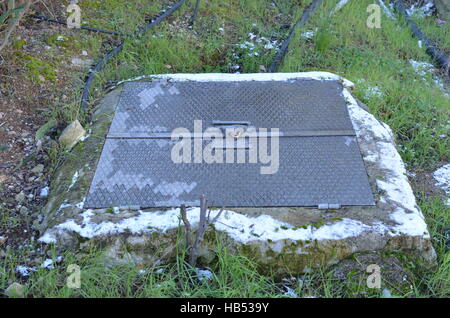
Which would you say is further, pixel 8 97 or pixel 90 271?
pixel 8 97

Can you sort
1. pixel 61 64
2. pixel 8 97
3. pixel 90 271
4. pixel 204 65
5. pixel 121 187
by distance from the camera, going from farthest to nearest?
1. pixel 204 65
2. pixel 61 64
3. pixel 8 97
4. pixel 121 187
5. pixel 90 271

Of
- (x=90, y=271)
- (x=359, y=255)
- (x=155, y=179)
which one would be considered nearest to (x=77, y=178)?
(x=155, y=179)

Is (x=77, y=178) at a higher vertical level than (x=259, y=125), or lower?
lower

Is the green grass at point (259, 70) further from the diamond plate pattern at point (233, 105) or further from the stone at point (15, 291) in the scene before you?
the diamond plate pattern at point (233, 105)

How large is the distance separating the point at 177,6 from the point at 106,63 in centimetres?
119

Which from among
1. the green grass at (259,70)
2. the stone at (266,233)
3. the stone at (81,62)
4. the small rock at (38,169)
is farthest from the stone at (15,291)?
the stone at (81,62)

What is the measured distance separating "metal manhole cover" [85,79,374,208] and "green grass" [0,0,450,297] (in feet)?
1.21

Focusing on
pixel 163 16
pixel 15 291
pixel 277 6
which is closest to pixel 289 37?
pixel 277 6

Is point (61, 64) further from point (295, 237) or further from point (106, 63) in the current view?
point (295, 237)

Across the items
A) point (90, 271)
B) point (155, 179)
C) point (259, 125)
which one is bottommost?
point (90, 271)

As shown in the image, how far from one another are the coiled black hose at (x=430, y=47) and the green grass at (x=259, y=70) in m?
0.09

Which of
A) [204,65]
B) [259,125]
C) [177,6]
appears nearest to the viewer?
[259,125]

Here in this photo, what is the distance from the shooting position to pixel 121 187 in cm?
246

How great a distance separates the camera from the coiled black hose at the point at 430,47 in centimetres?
421
